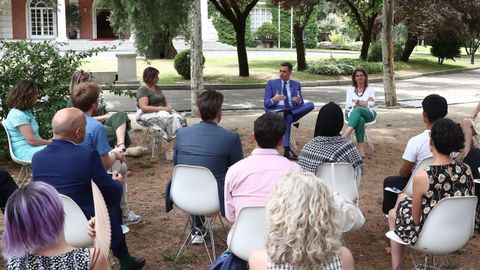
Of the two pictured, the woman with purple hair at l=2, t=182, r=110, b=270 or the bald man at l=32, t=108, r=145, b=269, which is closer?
the woman with purple hair at l=2, t=182, r=110, b=270

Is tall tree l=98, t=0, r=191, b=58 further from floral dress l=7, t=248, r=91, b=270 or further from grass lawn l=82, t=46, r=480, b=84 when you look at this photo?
floral dress l=7, t=248, r=91, b=270

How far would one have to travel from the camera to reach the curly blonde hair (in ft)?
8.21

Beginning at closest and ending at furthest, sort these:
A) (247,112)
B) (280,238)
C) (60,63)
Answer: (280,238) → (60,63) → (247,112)

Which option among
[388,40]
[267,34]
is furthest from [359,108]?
[267,34]

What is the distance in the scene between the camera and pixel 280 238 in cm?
255

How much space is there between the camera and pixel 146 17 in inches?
432

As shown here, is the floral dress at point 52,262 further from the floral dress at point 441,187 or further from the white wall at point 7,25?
the white wall at point 7,25

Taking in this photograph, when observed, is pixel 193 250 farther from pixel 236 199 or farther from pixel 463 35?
pixel 463 35

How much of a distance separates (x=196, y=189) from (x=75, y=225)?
1.02 metres

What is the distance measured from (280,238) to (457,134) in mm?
1878

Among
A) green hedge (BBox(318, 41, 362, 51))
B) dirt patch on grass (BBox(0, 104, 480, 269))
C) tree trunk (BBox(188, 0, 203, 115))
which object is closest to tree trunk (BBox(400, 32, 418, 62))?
green hedge (BBox(318, 41, 362, 51))

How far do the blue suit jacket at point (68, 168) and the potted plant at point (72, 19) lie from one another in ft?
143

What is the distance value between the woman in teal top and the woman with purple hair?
405 cm

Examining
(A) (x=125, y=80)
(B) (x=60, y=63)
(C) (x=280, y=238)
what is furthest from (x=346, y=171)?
(A) (x=125, y=80)
